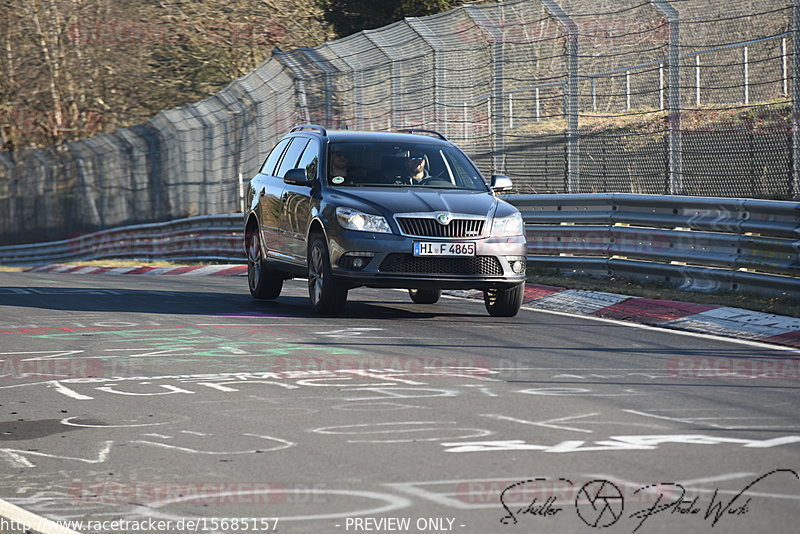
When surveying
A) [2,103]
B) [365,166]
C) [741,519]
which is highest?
[2,103]

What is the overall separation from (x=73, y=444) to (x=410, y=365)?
311 centimetres

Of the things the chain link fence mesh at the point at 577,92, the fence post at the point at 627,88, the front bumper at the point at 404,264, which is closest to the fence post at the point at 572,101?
the chain link fence mesh at the point at 577,92

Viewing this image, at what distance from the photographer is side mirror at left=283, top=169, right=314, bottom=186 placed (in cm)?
1294

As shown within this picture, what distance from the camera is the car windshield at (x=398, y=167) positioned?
13.0 meters

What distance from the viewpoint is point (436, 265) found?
39.4 feet

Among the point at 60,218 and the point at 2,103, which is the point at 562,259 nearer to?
the point at 60,218

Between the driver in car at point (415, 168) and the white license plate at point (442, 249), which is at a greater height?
the driver in car at point (415, 168)

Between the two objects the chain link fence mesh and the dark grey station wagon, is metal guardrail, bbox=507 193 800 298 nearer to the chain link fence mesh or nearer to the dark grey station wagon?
the chain link fence mesh

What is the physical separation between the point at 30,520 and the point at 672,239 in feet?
32.9

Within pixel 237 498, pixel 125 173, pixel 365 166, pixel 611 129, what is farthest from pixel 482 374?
pixel 125 173

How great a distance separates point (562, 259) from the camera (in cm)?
1623
